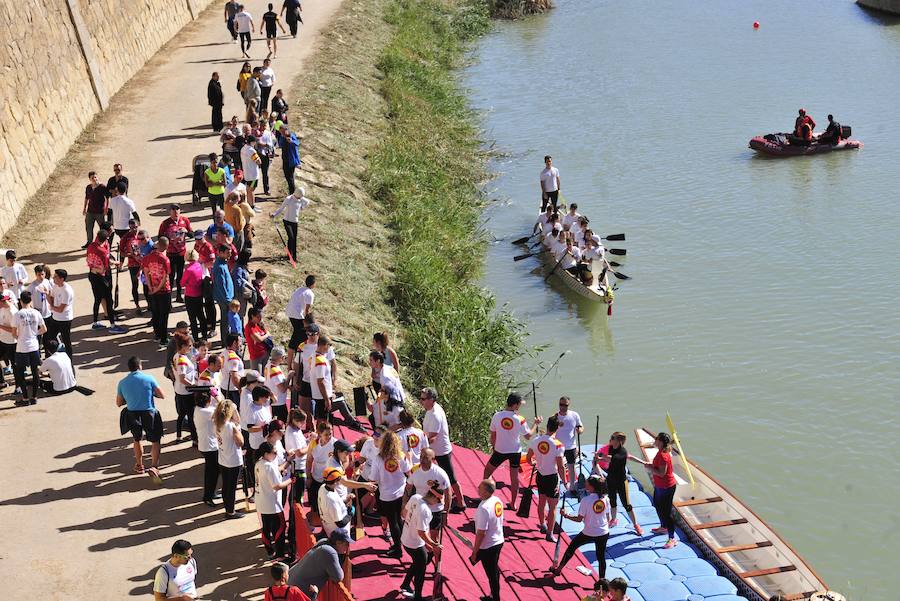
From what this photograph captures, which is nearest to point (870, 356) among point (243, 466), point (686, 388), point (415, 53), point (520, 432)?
point (686, 388)

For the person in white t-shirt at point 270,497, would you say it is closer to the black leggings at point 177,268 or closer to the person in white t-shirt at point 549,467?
the person in white t-shirt at point 549,467

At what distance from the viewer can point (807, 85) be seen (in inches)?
1657

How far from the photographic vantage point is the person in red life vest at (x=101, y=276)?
18.0 metres

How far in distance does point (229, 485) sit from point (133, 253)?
666cm

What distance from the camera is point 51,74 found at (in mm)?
26562

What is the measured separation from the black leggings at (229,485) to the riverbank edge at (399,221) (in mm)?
5508

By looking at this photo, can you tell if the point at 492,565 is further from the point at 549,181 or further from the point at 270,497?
the point at 549,181

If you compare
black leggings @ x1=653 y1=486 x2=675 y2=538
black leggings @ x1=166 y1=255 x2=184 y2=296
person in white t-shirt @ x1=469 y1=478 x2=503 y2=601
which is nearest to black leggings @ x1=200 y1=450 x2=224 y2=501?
person in white t-shirt @ x1=469 y1=478 x2=503 y2=601

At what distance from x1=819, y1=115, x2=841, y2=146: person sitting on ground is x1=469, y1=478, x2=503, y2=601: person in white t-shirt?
1047 inches

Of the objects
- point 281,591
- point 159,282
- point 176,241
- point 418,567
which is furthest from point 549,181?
point 281,591

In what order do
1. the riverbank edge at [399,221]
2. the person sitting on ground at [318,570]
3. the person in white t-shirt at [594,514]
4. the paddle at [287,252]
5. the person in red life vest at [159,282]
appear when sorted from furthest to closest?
1. the paddle at [287,252]
2. the riverbank edge at [399,221]
3. the person in red life vest at [159,282]
4. the person in white t-shirt at [594,514]
5. the person sitting on ground at [318,570]

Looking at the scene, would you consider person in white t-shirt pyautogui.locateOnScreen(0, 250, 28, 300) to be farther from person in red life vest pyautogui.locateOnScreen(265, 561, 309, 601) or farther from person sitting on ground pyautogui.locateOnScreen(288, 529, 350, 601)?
person in red life vest pyautogui.locateOnScreen(265, 561, 309, 601)

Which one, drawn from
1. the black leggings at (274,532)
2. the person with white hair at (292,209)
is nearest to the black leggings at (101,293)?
the person with white hair at (292,209)

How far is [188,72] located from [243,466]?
23.6m
